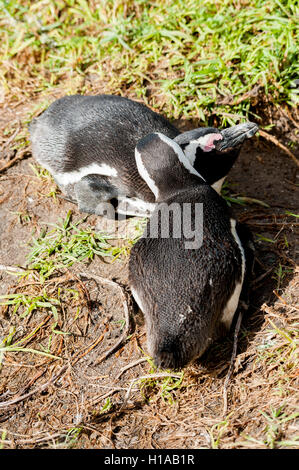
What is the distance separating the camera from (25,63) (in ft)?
15.0

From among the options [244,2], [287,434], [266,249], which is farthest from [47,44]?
[287,434]

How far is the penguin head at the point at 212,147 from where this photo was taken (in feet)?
10.5

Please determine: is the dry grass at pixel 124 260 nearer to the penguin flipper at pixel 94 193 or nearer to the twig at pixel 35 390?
the twig at pixel 35 390

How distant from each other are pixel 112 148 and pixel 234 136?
29.3 inches

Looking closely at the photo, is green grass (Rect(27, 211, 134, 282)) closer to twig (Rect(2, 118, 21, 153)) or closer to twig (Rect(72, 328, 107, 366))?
twig (Rect(72, 328, 107, 366))

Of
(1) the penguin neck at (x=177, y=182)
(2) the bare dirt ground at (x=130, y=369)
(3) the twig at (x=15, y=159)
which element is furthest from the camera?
(3) the twig at (x=15, y=159)

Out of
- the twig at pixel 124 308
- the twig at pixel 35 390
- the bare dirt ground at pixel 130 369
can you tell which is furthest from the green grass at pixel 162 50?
the twig at pixel 35 390

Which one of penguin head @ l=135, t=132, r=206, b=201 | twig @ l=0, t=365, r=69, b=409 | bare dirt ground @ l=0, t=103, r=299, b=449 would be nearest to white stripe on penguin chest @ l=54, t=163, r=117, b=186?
bare dirt ground @ l=0, t=103, r=299, b=449

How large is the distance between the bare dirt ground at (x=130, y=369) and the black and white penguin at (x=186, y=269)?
0.20 metres

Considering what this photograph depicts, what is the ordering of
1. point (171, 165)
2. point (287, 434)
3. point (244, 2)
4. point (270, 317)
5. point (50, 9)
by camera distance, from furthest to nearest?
1. point (50, 9)
2. point (244, 2)
3. point (171, 165)
4. point (270, 317)
5. point (287, 434)

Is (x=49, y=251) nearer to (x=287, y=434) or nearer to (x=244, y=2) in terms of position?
(x=287, y=434)

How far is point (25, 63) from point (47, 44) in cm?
26

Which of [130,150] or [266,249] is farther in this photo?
[130,150]

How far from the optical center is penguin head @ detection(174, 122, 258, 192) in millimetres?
3186
